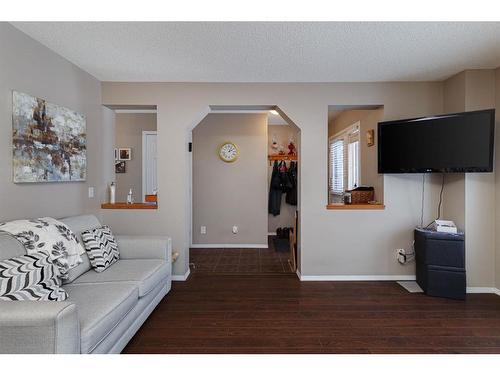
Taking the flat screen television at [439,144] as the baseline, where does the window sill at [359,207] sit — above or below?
below

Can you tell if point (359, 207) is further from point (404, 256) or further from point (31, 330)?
point (31, 330)

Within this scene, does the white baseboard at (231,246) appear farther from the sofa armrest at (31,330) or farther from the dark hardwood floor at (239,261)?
the sofa armrest at (31,330)

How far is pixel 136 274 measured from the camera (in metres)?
2.25

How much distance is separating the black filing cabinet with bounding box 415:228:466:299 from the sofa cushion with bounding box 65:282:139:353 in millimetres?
2797

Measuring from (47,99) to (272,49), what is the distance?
1997 mm

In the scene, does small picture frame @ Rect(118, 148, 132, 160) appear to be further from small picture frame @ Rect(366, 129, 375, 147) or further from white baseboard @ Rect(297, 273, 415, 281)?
small picture frame @ Rect(366, 129, 375, 147)

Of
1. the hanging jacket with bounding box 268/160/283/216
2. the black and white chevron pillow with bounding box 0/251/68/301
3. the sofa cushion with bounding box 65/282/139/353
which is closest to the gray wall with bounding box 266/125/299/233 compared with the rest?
the hanging jacket with bounding box 268/160/283/216

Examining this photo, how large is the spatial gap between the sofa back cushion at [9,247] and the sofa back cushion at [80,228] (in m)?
0.41

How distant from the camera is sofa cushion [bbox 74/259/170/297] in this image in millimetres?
2133

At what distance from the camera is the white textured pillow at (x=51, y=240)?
1833 mm

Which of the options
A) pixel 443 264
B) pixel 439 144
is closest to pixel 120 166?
pixel 439 144

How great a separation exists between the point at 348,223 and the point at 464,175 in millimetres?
1271

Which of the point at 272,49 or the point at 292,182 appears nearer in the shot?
the point at 272,49

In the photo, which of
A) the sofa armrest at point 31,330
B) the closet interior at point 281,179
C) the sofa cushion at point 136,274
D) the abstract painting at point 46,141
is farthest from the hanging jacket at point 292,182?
the sofa armrest at point 31,330
